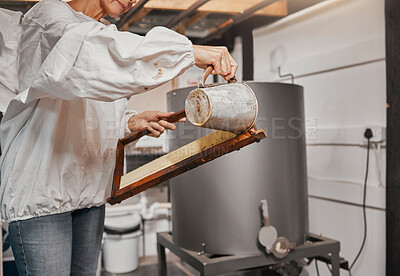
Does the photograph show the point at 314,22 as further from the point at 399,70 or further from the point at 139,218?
the point at 139,218

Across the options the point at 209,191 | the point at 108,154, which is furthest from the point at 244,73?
the point at 108,154

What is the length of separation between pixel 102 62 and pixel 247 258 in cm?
104

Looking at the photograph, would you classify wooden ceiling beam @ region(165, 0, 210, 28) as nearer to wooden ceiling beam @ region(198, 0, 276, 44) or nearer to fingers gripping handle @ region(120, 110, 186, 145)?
wooden ceiling beam @ region(198, 0, 276, 44)

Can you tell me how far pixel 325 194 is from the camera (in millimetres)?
2230

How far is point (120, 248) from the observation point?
273 centimetres

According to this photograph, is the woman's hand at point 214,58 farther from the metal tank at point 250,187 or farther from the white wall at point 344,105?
the white wall at point 344,105

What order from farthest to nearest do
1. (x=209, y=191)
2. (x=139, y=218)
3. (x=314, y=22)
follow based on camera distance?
(x=139, y=218) → (x=314, y=22) → (x=209, y=191)

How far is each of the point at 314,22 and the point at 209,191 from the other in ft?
4.43

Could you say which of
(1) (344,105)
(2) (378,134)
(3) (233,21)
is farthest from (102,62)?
(3) (233,21)

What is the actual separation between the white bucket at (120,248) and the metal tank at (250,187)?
1.22m

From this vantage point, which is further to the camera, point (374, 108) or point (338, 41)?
point (338, 41)

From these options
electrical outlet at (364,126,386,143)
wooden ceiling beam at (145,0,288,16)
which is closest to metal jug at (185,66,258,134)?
electrical outlet at (364,126,386,143)

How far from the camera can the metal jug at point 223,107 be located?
78cm

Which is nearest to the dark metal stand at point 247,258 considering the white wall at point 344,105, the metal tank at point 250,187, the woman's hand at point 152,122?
the metal tank at point 250,187
